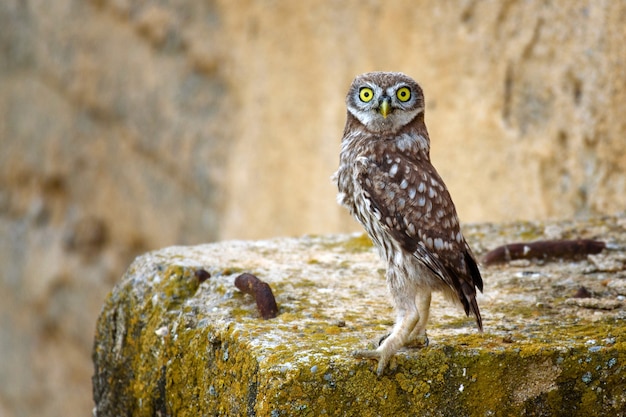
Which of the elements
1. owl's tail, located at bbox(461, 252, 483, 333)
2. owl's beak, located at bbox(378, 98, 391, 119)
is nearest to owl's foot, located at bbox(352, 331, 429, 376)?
owl's tail, located at bbox(461, 252, 483, 333)

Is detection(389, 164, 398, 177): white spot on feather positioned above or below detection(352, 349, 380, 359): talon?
above

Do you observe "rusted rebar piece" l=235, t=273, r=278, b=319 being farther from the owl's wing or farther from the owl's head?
the owl's head

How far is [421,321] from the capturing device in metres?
2.79

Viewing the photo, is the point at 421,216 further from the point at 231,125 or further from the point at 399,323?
the point at 231,125

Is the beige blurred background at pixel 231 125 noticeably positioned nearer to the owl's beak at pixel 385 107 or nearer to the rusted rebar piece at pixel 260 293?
the owl's beak at pixel 385 107

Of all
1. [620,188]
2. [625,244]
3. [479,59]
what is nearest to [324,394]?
[625,244]

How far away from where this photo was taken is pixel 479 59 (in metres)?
6.37

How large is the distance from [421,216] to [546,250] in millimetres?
1052

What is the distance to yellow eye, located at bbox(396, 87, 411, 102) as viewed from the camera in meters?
3.01

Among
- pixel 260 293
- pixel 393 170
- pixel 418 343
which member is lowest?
pixel 418 343

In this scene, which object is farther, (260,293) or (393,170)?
(260,293)

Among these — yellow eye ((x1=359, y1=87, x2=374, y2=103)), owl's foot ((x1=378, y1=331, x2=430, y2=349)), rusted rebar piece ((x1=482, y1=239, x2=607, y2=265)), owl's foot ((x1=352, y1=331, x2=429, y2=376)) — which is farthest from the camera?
rusted rebar piece ((x1=482, y1=239, x2=607, y2=265))

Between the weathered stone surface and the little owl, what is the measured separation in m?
0.13

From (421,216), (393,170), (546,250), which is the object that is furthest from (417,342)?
(546,250)
